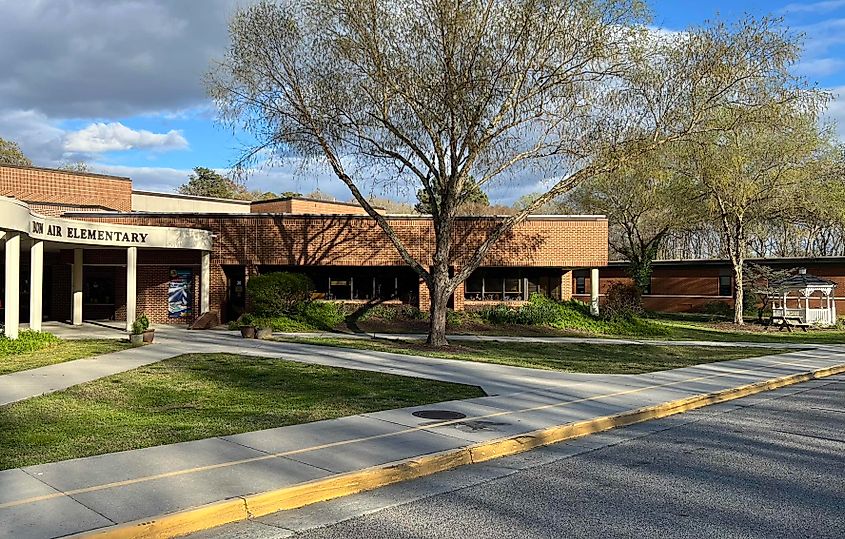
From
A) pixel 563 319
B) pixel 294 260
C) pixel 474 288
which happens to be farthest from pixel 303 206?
pixel 563 319

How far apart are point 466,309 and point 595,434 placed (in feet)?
64.4

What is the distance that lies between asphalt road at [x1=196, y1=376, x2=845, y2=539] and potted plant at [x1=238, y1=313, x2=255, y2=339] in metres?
15.2

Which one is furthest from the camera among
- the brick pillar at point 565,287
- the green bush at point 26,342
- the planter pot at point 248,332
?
the brick pillar at point 565,287

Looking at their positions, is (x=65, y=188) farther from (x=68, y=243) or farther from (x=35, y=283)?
(x=35, y=283)

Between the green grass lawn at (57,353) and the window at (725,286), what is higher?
the window at (725,286)

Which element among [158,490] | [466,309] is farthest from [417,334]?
[158,490]

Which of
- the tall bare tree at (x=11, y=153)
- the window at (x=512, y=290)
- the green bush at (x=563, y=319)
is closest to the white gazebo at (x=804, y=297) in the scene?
the green bush at (x=563, y=319)

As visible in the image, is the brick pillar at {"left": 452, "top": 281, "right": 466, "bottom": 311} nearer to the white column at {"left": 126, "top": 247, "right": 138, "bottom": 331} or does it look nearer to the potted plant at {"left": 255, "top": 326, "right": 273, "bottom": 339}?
the potted plant at {"left": 255, "top": 326, "right": 273, "bottom": 339}

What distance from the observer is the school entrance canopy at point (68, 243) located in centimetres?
1944

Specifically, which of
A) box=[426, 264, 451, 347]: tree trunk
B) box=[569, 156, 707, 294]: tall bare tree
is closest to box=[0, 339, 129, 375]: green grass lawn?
box=[426, 264, 451, 347]: tree trunk

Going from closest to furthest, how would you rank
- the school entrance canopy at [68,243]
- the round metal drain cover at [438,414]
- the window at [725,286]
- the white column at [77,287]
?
the round metal drain cover at [438,414] < the school entrance canopy at [68,243] < the white column at [77,287] < the window at [725,286]

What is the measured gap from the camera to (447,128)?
20891 millimetres

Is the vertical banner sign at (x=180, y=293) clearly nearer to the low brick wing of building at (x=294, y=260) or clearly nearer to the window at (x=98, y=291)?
the low brick wing of building at (x=294, y=260)

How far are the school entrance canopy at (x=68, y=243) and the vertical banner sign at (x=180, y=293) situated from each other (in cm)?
106
